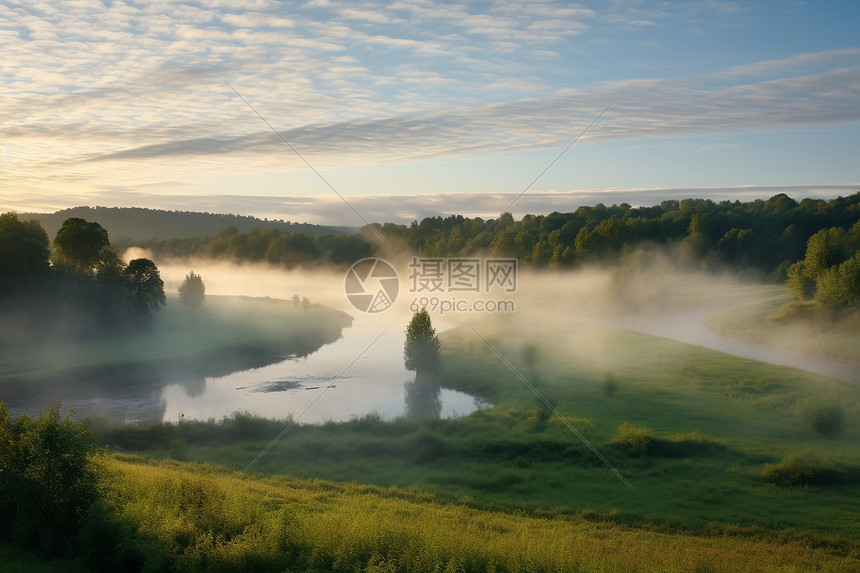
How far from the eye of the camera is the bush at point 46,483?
851 inches

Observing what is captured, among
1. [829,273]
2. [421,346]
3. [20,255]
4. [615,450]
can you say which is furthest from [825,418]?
[20,255]

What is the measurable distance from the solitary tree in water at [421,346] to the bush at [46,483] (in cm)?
3789

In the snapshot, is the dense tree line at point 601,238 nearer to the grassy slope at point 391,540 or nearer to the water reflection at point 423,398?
the water reflection at point 423,398

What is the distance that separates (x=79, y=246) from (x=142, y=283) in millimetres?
8545

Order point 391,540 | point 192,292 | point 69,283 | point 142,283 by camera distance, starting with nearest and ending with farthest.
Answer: point 391,540 → point 69,283 → point 142,283 → point 192,292

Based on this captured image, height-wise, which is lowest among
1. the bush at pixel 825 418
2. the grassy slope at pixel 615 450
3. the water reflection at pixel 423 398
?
the water reflection at pixel 423 398

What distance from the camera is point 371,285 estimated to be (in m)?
160

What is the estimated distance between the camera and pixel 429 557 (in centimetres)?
1892

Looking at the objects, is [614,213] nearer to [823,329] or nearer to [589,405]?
[823,329]

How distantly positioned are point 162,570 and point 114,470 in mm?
9461

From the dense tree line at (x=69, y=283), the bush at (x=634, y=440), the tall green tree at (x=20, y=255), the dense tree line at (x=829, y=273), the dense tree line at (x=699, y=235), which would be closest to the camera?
the bush at (x=634, y=440)

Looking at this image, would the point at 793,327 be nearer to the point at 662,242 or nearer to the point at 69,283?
the point at 662,242

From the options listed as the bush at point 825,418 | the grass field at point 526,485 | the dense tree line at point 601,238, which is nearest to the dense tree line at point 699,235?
the dense tree line at point 601,238

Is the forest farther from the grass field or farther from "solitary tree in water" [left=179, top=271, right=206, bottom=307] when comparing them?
"solitary tree in water" [left=179, top=271, right=206, bottom=307]
